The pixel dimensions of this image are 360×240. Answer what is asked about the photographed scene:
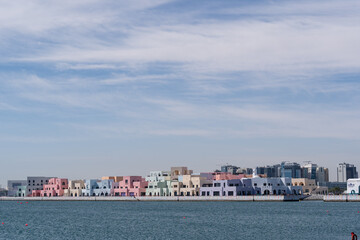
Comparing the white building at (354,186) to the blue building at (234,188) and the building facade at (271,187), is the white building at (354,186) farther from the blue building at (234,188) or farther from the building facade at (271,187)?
the blue building at (234,188)

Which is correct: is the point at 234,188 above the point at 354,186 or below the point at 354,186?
below

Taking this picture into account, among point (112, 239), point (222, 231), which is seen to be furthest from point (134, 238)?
point (222, 231)

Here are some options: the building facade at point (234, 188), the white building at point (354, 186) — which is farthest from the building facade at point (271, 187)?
the white building at point (354, 186)

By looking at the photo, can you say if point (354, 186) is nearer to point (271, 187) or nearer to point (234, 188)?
point (271, 187)

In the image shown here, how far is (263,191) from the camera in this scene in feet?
650

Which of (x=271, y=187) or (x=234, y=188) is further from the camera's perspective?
(x=271, y=187)

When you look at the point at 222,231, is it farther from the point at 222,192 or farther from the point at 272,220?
the point at 222,192

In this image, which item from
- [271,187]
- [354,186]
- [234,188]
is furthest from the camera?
[271,187]

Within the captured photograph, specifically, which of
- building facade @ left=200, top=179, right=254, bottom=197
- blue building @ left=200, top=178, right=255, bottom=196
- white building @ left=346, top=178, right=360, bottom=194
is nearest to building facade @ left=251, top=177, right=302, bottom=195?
blue building @ left=200, top=178, right=255, bottom=196

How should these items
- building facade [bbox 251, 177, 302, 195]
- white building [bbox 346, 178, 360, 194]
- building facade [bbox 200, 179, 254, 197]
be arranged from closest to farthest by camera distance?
white building [bbox 346, 178, 360, 194]
building facade [bbox 200, 179, 254, 197]
building facade [bbox 251, 177, 302, 195]

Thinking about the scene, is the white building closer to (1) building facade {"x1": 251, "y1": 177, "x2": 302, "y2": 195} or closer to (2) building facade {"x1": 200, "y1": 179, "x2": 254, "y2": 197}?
(1) building facade {"x1": 251, "y1": 177, "x2": 302, "y2": 195}

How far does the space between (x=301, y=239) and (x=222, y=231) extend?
14.7 m

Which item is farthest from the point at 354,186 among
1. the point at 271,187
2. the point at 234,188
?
the point at 234,188

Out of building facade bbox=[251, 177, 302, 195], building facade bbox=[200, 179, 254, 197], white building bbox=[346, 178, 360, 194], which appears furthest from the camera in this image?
building facade bbox=[251, 177, 302, 195]
